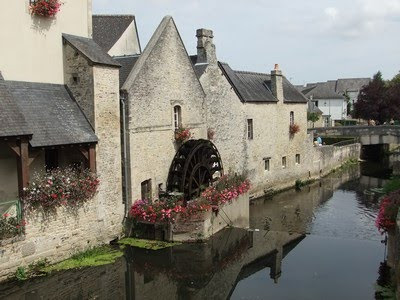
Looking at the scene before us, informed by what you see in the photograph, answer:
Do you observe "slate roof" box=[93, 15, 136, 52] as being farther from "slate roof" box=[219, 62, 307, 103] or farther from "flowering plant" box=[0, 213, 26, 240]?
"flowering plant" box=[0, 213, 26, 240]

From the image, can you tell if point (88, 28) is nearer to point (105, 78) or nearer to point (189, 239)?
point (105, 78)

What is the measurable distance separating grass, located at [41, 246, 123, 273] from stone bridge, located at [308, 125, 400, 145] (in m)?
27.0

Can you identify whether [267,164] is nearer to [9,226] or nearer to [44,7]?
[44,7]

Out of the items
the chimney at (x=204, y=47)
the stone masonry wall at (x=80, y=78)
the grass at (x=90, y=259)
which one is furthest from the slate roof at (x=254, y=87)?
the grass at (x=90, y=259)

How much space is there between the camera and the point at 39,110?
11141 millimetres

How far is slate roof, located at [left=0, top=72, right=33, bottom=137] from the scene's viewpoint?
9.51m

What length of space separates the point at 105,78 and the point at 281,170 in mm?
13825

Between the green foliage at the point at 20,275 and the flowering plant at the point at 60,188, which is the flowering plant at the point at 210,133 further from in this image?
the green foliage at the point at 20,275

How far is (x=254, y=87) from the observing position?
74.6 ft

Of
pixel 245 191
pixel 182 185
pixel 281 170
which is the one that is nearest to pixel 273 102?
pixel 281 170

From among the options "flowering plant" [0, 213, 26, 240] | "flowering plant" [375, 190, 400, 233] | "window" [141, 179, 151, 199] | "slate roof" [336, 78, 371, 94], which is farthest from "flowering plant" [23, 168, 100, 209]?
"slate roof" [336, 78, 371, 94]

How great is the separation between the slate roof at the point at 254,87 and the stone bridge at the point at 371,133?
36.0 feet

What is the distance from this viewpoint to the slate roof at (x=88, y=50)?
11680mm

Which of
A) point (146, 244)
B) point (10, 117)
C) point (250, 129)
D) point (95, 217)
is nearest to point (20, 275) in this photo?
point (95, 217)
